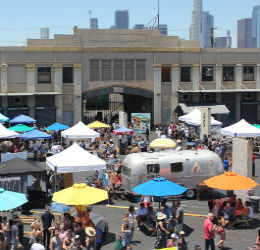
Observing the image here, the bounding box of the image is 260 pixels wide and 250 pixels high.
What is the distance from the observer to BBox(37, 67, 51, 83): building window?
142ft

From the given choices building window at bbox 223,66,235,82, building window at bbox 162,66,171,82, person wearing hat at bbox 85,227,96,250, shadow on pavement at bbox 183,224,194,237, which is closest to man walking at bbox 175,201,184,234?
shadow on pavement at bbox 183,224,194,237

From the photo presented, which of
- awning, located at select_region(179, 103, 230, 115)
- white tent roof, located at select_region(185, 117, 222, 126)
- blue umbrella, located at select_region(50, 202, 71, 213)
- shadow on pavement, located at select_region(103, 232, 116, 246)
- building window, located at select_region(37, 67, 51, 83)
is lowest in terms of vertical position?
shadow on pavement, located at select_region(103, 232, 116, 246)

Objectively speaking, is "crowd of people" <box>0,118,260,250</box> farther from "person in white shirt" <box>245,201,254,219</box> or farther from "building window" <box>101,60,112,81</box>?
"building window" <box>101,60,112,81</box>

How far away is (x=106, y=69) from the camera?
4431 cm

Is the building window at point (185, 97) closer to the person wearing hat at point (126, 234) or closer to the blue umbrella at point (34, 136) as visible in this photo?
the blue umbrella at point (34, 136)

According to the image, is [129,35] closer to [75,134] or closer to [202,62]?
[202,62]

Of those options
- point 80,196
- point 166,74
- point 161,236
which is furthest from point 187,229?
point 166,74

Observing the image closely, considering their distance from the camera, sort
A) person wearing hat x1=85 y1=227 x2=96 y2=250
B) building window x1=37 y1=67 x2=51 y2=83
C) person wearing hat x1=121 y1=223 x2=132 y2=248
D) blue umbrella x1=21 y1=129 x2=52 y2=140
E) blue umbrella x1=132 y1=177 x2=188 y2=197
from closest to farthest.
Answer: person wearing hat x1=85 y1=227 x2=96 y2=250 → person wearing hat x1=121 y1=223 x2=132 y2=248 → blue umbrella x1=132 y1=177 x2=188 y2=197 → blue umbrella x1=21 y1=129 x2=52 y2=140 → building window x1=37 y1=67 x2=51 y2=83

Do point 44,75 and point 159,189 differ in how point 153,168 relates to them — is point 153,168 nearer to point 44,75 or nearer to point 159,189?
A: point 159,189

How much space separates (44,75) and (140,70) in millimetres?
8929

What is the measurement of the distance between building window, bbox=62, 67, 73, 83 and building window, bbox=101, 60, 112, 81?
9.71 ft

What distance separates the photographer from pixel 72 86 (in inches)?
1731

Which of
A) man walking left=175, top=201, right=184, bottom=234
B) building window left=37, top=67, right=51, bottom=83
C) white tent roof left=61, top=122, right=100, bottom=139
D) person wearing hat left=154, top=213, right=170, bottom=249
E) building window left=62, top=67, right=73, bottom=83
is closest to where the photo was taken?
person wearing hat left=154, top=213, right=170, bottom=249

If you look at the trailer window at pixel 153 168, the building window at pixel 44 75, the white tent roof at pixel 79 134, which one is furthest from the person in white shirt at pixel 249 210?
the building window at pixel 44 75
